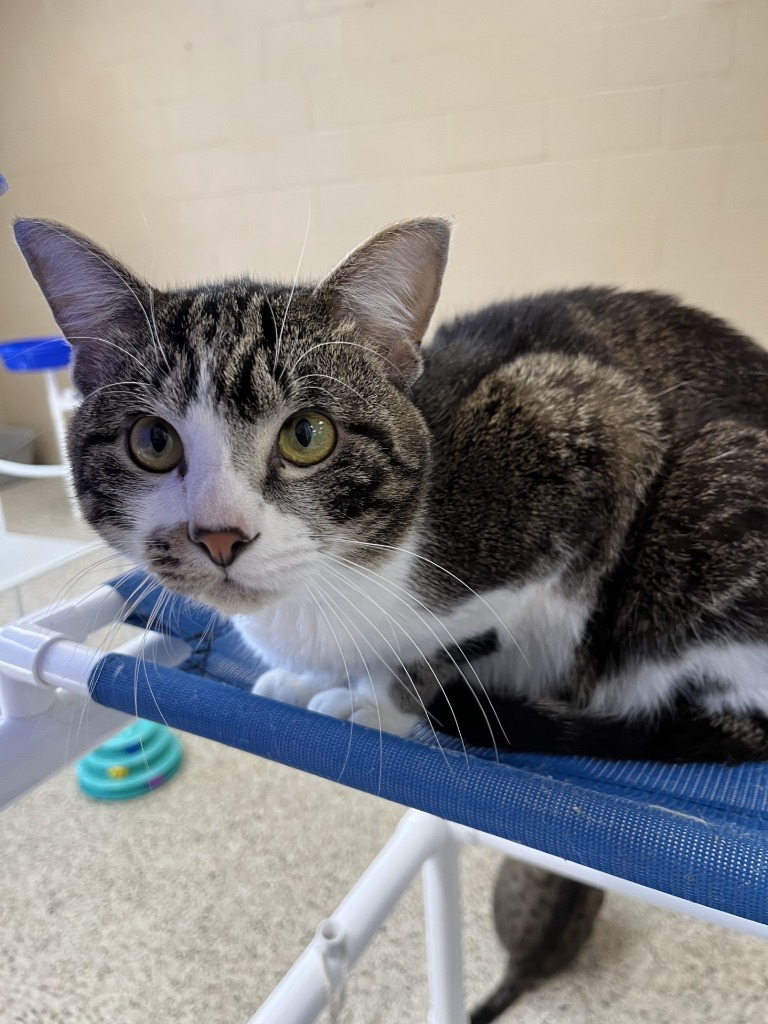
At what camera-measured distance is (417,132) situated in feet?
6.44

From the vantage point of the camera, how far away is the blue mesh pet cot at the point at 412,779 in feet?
1.42

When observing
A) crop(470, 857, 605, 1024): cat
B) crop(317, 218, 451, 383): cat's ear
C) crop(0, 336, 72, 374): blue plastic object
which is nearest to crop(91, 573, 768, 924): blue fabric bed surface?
crop(317, 218, 451, 383): cat's ear

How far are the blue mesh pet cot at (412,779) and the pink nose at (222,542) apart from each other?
129 mm

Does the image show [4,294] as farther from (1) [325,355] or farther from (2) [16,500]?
(1) [325,355]

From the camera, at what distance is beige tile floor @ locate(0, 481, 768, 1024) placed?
1.08m

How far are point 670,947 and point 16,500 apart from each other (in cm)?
209

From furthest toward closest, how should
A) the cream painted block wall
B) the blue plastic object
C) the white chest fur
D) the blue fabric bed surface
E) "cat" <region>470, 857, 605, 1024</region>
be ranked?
1. the cream painted block wall
2. the blue plastic object
3. "cat" <region>470, 857, 605, 1024</region>
4. the white chest fur
5. the blue fabric bed surface

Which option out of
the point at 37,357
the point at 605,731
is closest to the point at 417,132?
the point at 37,357

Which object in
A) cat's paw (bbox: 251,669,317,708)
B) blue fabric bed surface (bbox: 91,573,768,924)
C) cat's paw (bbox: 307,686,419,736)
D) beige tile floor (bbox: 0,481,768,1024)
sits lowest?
beige tile floor (bbox: 0,481,768,1024)

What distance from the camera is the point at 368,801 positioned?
1.49m

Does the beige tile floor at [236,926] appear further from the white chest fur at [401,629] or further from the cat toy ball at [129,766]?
the white chest fur at [401,629]

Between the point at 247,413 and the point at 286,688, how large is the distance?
1.09 ft

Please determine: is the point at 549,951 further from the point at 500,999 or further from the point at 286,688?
the point at 286,688

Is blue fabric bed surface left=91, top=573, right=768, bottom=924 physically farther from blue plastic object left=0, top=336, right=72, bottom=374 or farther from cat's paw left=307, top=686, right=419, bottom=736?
blue plastic object left=0, top=336, right=72, bottom=374
